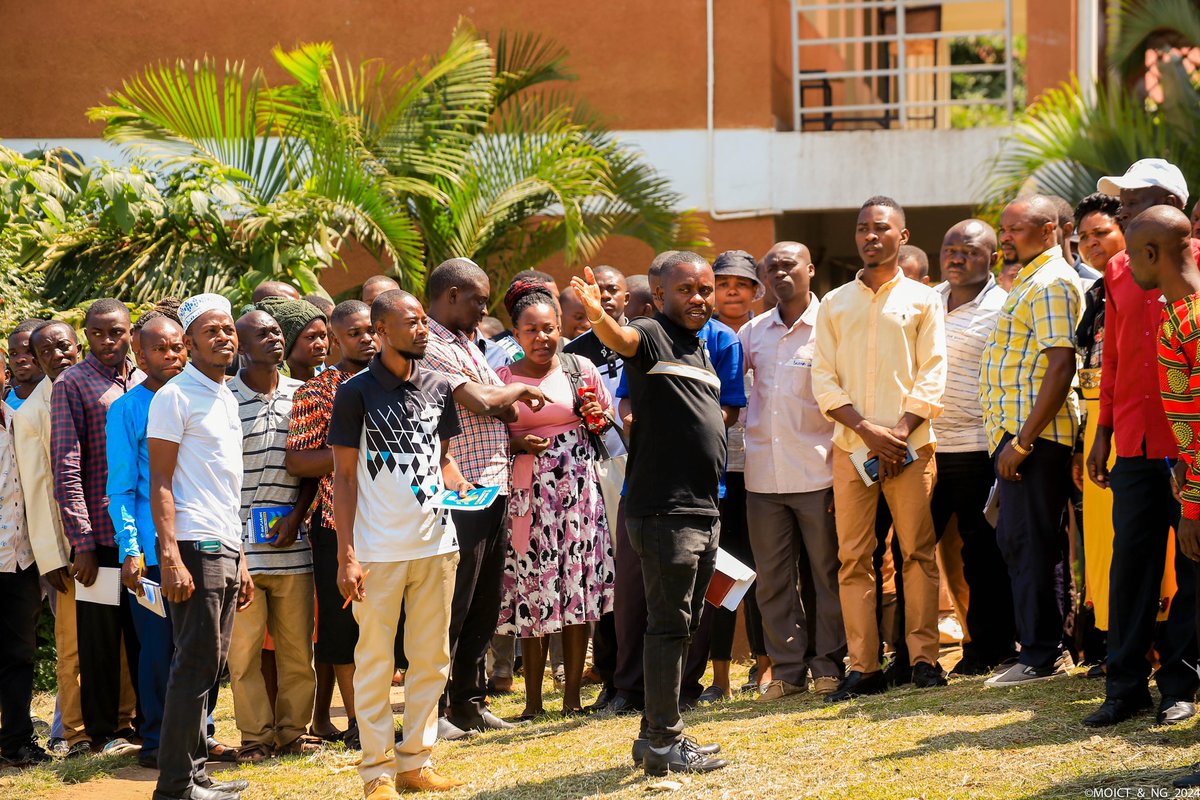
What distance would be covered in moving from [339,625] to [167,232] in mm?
5014

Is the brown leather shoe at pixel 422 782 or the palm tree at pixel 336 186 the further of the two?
the palm tree at pixel 336 186

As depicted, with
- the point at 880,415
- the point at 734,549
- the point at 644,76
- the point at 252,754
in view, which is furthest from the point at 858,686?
the point at 644,76

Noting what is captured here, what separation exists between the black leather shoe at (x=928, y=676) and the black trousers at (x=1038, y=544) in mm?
393

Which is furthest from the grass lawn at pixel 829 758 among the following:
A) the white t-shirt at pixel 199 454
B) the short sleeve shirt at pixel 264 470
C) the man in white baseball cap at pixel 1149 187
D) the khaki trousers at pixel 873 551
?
the man in white baseball cap at pixel 1149 187

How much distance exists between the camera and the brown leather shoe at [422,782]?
227 inches

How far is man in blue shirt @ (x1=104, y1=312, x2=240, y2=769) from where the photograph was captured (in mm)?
6395

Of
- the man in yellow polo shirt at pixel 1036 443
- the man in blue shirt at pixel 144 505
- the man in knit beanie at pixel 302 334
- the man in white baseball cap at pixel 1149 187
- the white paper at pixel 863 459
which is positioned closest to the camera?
the man in white baseball cap at pixel 1149 187

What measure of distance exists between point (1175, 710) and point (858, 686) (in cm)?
167

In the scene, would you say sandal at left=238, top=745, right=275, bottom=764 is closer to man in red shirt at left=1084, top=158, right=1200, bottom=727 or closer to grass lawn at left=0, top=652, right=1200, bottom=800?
grass lawn at left=0, top=652, right=1200, bottom=800

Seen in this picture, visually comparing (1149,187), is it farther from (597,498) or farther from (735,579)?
(597,498)

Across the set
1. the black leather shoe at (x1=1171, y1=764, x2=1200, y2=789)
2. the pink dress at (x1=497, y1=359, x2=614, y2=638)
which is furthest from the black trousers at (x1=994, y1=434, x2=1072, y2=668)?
the pink dress at (x1=497, y1=359, x2=614, y2=638)

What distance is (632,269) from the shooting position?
567 inches

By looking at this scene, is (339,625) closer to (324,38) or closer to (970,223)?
(970,223)

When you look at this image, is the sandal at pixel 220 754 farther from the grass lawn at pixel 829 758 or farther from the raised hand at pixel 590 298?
the raised hand at pixel 590 298
